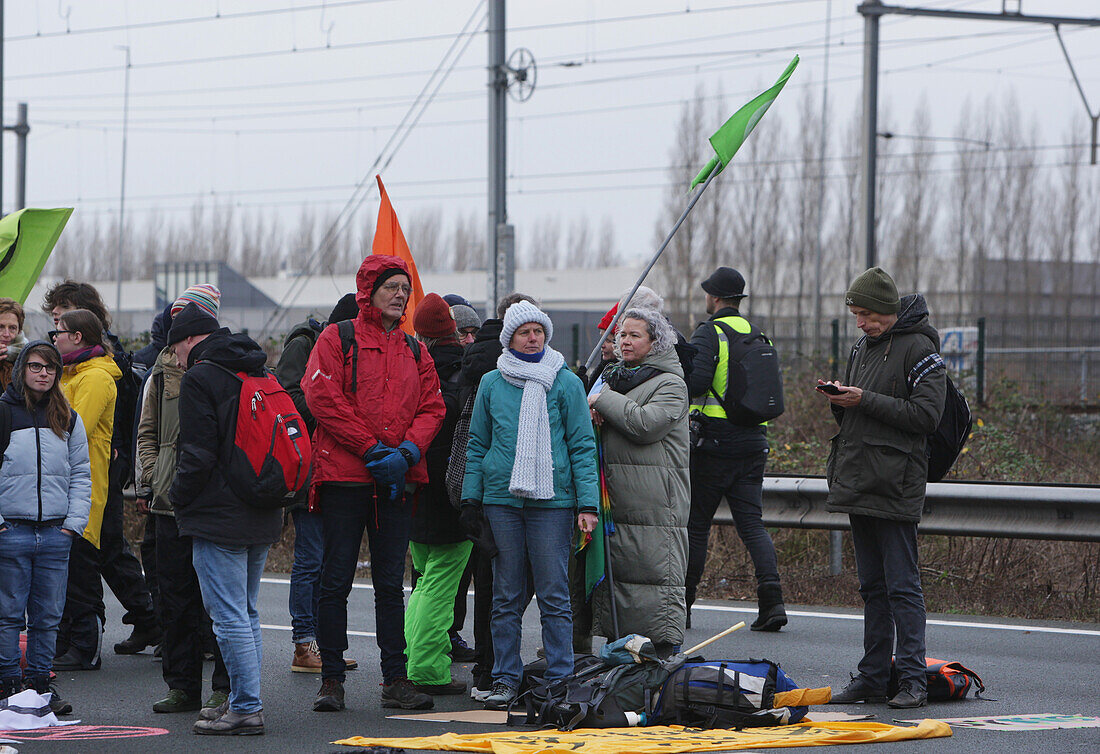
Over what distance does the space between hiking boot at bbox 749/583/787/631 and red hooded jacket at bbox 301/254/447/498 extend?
10.1ft

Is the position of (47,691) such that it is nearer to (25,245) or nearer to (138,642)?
(138,642)

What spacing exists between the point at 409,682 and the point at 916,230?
130 feet

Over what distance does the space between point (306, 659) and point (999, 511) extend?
4763 mm

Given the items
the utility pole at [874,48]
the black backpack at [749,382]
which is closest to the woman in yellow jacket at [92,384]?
the black backpack at [749,382]

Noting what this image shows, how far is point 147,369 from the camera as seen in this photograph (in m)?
7.80

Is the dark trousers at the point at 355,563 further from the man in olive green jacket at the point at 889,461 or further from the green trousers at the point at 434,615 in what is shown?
the man in olive green jacket at the point at 889,461

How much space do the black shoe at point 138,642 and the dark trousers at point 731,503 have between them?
334cm

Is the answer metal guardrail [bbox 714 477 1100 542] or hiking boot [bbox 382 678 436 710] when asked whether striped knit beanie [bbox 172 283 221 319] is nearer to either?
hiking boot [bbox 382 678 436 710]

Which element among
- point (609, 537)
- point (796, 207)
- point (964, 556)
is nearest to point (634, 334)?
point (609, 537)

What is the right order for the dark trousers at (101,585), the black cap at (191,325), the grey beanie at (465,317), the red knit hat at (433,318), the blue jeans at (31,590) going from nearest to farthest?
the black cap at (191,325), the blue jeans at (31,590), the red knit hat at (433,318), the dark trousers at (101,585), the grey beanie at (465,317)

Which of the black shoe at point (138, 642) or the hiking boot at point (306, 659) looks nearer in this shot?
the hiking boot at point (306, 659)

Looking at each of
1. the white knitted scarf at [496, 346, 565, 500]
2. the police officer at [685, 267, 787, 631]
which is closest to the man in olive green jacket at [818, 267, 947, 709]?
the white knitted scarf at [496, 346, 565, 500]

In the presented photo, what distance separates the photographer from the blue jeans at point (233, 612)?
595 centimetres

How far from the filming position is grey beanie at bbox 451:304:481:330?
7766 millimetres
